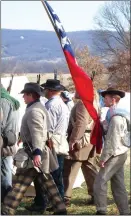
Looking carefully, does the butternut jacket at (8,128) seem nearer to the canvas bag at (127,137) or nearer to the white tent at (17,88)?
the canvas bag at (127,137)

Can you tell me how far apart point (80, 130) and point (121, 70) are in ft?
170

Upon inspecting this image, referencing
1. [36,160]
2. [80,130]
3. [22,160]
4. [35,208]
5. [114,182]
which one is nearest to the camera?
[36,160]

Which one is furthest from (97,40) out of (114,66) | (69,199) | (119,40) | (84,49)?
(69,199)

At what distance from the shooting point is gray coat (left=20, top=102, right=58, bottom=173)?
22.5 ft

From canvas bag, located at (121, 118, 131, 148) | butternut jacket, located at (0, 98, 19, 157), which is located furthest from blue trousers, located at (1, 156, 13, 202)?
canvas bag, located at (121, 118, 131, 148)

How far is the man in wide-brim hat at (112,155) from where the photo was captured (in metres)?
6.94

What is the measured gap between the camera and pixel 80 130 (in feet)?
26.3

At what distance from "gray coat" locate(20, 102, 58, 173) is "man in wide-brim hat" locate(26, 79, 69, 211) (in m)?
0.50

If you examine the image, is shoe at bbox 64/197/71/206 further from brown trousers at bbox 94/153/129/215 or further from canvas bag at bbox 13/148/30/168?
canvas bag at bbox 13/148/30/168

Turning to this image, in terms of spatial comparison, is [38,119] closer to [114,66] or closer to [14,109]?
[14,109]

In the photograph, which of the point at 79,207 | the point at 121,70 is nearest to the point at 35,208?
the point at 79,207

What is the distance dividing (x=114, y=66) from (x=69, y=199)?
51.7 meters

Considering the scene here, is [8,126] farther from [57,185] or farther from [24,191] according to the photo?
[57,185]

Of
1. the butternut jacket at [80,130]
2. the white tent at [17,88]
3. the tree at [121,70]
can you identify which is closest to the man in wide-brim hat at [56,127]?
the butternut jacket at [80,130]
